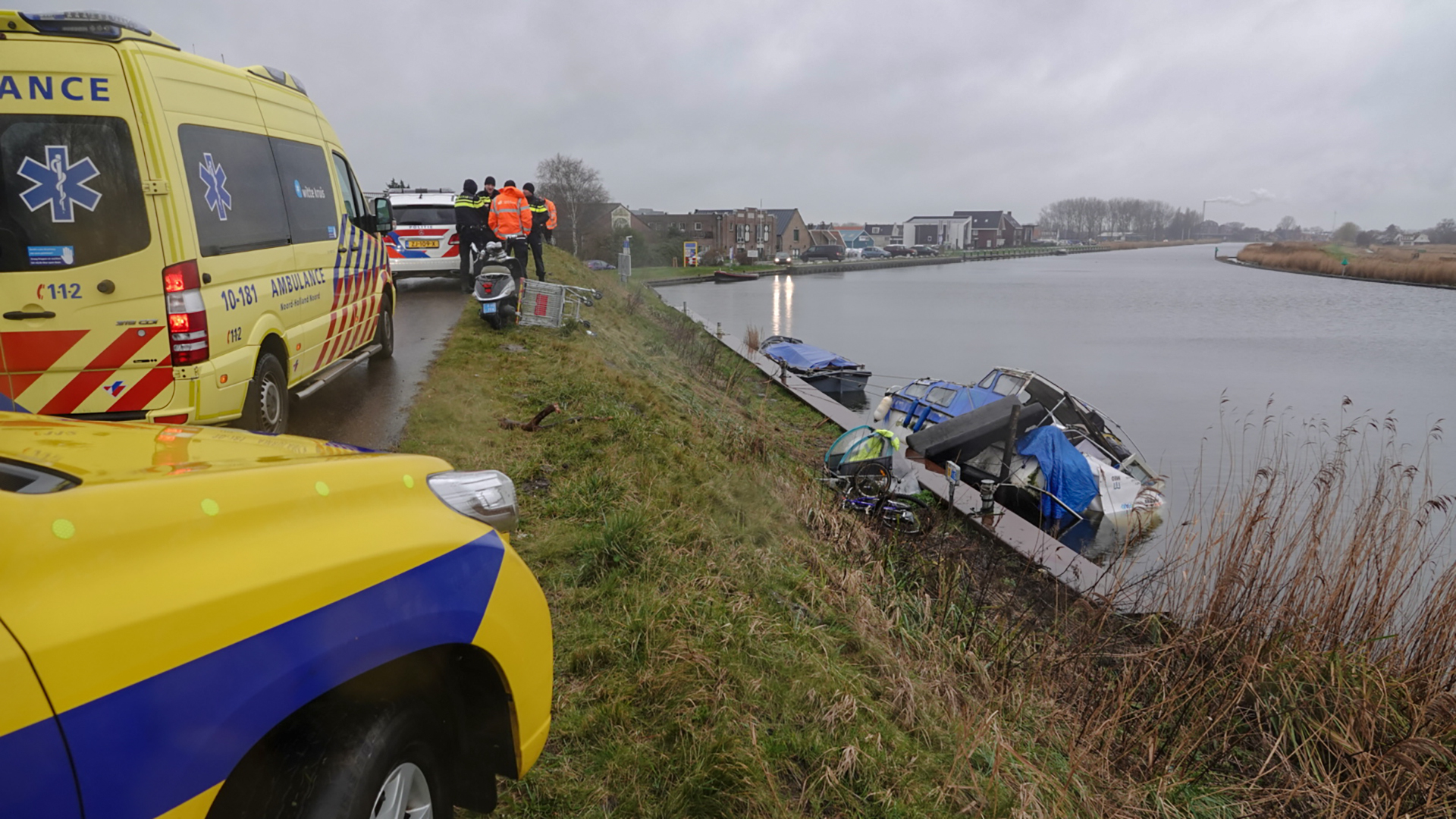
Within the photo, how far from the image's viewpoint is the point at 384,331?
9.26m

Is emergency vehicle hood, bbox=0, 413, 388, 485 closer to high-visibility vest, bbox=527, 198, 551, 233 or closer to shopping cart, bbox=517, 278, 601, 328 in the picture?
shopping cart, bbox=517, 278, 601, 328

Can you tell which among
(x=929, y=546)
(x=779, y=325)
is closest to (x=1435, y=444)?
(x=929, y=546)

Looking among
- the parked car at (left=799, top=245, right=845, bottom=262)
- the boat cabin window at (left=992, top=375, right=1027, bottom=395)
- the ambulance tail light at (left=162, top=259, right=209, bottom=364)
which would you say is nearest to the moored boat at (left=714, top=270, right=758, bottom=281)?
the parked car at (left=799, top=245, right=845, bottom=262)

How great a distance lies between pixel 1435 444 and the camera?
19.4 meters

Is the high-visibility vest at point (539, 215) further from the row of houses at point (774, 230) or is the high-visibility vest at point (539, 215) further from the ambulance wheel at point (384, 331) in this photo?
the row of houses at point (774, 230)

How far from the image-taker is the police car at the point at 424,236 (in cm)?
1502

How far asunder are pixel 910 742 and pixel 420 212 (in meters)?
13.9

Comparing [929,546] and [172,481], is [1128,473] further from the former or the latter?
[172,481]

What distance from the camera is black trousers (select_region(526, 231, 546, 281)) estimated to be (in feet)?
47.5

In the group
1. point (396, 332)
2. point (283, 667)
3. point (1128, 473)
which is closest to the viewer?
point (283, 667)

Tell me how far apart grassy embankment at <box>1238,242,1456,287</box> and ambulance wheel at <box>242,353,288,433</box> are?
74335 mm

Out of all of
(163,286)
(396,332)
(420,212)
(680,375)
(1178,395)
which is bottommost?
(1178,395)

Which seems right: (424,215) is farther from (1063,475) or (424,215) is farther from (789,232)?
(789,232)

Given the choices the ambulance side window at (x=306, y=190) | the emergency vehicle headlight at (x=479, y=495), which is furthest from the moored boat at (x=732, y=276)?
the emergency vehicle headlight at (x=479, y=495)
